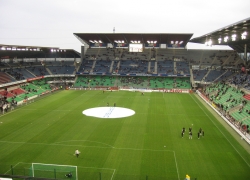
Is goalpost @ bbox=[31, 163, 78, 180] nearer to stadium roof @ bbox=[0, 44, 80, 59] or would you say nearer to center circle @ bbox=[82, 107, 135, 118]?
center circle @ bbox=[82, 107, 135, 118]

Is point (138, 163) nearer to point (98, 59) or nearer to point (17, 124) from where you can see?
point (17, 124)

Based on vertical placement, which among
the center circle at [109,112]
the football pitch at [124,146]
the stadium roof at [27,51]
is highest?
the stadium roof at [27,51]

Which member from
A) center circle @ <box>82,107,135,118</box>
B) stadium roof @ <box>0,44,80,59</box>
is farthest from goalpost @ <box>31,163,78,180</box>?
stadium roof @ <box>0,44,80,59</box>

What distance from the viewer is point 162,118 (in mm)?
32500

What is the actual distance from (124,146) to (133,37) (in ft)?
176

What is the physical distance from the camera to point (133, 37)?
7094cm

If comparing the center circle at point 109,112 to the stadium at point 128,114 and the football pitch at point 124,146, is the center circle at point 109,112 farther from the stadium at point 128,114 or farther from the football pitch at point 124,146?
the football pitch at point 124,146

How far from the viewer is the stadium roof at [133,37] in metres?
67.6

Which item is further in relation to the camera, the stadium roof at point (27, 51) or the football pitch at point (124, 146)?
the stadium roof at point (27, 51)

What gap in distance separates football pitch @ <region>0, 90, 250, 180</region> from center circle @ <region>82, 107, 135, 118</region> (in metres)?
0.81

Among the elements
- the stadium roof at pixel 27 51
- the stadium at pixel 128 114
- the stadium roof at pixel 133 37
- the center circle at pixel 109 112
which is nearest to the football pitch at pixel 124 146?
the stadium at pixel 128 114

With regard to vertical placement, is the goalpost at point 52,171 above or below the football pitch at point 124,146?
above

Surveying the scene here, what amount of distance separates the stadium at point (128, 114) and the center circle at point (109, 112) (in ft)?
0.49

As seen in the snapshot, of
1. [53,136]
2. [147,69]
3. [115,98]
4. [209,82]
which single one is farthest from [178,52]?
[53,136]
